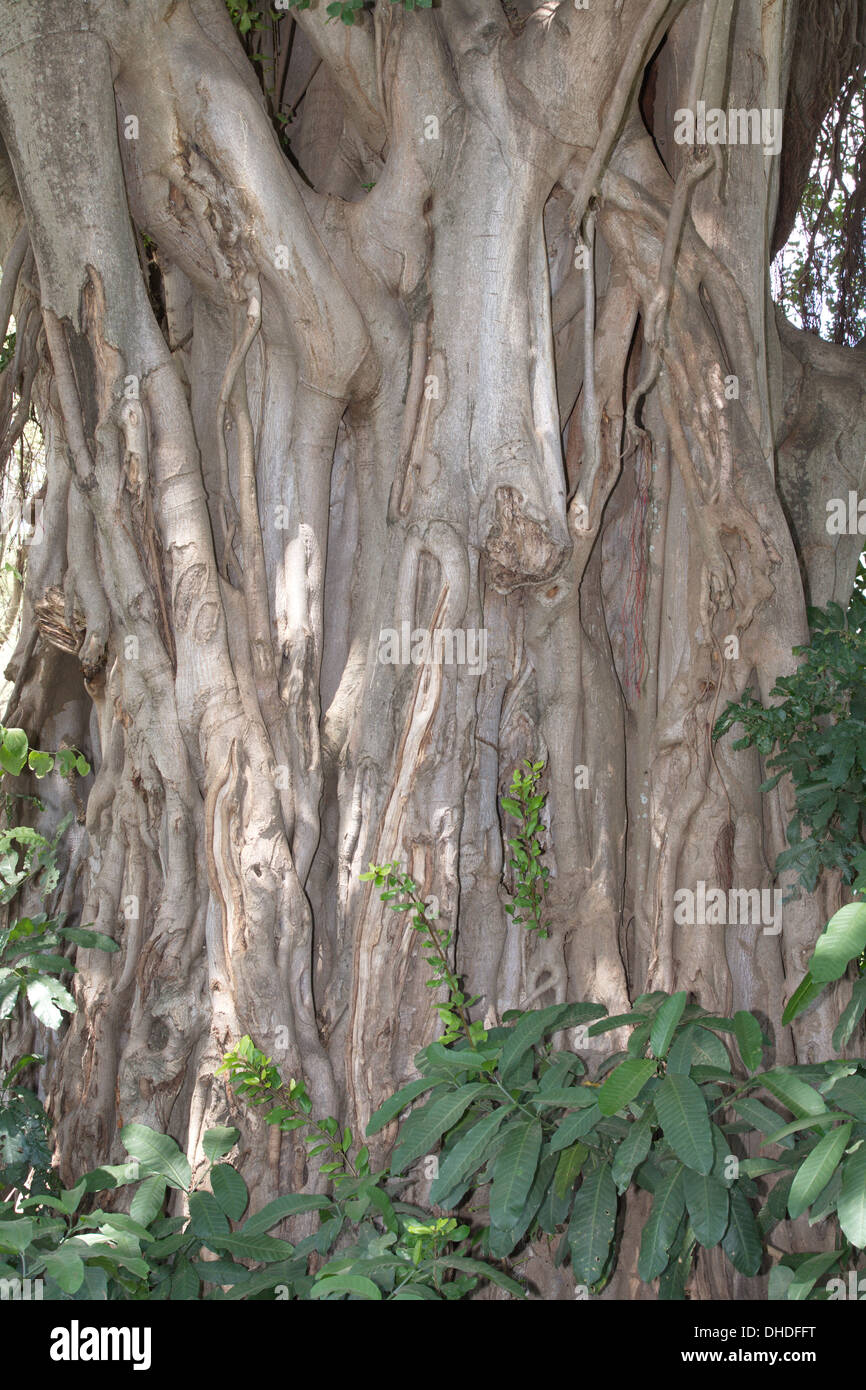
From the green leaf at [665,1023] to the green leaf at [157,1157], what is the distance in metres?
0.91

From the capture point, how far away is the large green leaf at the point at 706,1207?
1629 millimetres

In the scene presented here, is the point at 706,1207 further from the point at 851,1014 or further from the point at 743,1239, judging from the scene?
the point at 851,1014

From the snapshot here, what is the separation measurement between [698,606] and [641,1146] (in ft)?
4.92

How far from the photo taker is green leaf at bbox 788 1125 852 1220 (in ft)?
5.08

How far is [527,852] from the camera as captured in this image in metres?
2.69

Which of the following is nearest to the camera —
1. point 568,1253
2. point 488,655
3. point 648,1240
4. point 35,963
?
point 648,1240

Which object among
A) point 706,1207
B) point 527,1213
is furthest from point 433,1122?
point 706,1207

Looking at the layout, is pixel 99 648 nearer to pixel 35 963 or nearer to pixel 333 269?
pixel 35 963

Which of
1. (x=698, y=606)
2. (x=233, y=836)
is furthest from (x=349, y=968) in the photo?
(x=698, y=606)

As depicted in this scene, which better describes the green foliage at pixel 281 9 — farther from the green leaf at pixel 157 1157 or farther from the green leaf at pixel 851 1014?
the green leaf at pixel 157 1157

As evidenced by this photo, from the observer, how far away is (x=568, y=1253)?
1.96 m

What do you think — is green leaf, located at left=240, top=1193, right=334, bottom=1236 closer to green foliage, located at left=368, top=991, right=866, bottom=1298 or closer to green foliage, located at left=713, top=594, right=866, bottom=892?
green foliage, located at left=368, top=991, right=866, bottom=1298

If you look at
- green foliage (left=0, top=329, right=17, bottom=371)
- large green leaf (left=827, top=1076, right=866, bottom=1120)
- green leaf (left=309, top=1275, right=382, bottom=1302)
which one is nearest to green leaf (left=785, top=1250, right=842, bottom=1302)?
large green leaf (left=827, top=1076, right=866, bottom=1120)

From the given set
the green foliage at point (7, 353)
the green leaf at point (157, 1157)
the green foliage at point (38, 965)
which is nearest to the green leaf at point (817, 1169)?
the green leaf at point (157, 1157)
